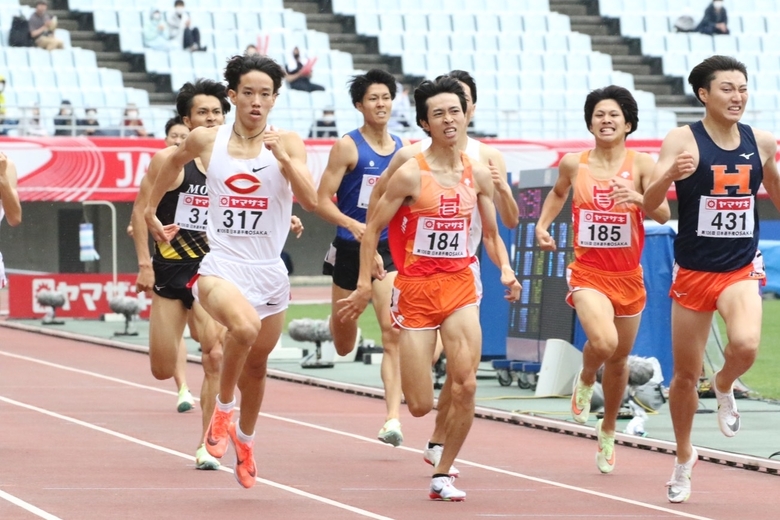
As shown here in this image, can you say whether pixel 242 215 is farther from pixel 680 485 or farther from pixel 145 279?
pixel 680 485

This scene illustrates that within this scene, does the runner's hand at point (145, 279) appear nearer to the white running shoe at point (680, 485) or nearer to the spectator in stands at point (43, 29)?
the white running shoe at point (680, 485)

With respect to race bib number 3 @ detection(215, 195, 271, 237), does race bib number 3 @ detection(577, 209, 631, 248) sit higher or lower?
lower

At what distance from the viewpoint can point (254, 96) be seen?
807 cm

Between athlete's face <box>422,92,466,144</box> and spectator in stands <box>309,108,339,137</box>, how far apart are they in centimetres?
1960

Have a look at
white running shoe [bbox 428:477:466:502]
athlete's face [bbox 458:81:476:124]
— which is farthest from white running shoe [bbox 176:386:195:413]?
white running shoe [bbox 428:477:466:502]

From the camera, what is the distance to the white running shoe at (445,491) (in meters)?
7.82

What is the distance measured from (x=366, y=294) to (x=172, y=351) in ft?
6.96

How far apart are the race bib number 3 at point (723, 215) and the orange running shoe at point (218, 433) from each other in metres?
2.59

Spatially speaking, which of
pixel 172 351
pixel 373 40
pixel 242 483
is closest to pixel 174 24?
pixel 373 40

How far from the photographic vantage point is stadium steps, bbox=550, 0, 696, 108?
34750 millimetres

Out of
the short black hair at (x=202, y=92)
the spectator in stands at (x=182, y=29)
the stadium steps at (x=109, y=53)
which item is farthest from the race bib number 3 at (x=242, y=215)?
the spectator in stands at (x=182, y=29)

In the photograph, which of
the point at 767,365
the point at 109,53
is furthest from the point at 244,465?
the point at 109,53

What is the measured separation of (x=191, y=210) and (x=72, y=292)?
14894 mm

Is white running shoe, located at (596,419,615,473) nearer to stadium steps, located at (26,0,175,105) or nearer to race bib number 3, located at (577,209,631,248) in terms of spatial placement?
race bib number 3, located at (577,209,631,248)
